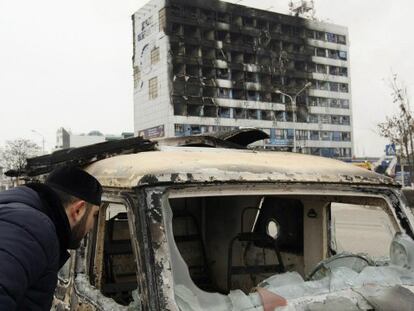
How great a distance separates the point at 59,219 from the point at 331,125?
3891 inches

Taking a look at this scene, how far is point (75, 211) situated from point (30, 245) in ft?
1.12

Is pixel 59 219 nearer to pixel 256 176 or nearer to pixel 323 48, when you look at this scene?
pixel 256 176

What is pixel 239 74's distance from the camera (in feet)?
282

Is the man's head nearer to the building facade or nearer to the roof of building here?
the roof of building

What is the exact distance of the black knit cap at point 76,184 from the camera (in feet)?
5.90

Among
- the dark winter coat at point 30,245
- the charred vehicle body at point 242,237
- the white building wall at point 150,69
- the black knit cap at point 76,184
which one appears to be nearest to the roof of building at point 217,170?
the charred vehicle body at point 242,237

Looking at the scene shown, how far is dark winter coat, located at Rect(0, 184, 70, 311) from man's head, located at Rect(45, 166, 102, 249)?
0.13ft

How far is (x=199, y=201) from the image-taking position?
185 inches

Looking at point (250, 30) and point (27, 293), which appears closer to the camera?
point (27, 293)

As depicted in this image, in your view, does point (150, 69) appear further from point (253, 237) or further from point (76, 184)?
point (76, 184)

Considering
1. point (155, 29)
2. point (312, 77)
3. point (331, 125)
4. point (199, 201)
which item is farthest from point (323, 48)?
point (199, 201)

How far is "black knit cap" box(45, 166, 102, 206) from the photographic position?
5.90ft

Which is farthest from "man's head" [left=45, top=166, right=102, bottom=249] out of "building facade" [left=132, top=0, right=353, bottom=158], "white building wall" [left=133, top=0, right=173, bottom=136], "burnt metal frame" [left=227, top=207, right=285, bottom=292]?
"white building wall" [left=133, top=0, right=173, bottom=136]

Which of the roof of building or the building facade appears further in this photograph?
the building facade
